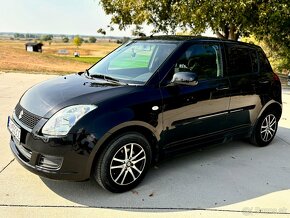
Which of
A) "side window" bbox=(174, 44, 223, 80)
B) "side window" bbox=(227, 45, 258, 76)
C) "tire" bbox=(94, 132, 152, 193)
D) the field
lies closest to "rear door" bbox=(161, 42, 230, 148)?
"side window" bbox=(174, 44, 223, 80)

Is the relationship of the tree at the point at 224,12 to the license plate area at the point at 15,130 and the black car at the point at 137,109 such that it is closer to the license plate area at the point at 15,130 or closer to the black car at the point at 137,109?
the black car at the point at 137,109

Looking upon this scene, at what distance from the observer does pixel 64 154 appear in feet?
10.4

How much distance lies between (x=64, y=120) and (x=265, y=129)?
3.50 metres

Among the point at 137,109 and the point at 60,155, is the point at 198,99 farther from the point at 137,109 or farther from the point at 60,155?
the point at 60,155

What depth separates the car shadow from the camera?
3.48 metres

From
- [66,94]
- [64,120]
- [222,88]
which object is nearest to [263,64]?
[222,88]

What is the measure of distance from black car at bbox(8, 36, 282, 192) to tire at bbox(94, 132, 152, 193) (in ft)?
0.03

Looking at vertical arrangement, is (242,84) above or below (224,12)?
below

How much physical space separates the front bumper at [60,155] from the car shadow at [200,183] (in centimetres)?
37

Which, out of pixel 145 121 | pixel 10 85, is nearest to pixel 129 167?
pixel 145 121

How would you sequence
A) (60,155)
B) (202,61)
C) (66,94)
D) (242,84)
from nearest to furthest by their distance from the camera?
(60,155)
(66,94)
(202,61)
(242,84)

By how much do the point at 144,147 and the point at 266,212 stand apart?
1437 millimetres

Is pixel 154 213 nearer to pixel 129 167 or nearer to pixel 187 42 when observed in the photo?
pixel 129 167

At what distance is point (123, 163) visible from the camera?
3.55 meters
